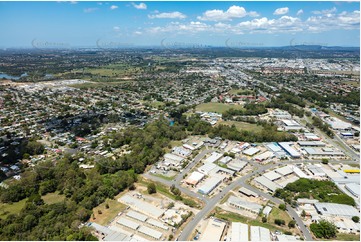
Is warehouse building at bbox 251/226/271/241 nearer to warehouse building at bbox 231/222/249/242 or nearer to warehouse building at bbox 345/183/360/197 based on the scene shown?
warehouse building at bbox 231/222/249/242

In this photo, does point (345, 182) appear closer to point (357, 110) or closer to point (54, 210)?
point (54, 210)

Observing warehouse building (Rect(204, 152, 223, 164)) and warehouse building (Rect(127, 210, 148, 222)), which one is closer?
warehouse building (Rect(127, 210, 148, 222))

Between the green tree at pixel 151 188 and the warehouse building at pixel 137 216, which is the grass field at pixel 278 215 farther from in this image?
the green tree at pixel 151 188

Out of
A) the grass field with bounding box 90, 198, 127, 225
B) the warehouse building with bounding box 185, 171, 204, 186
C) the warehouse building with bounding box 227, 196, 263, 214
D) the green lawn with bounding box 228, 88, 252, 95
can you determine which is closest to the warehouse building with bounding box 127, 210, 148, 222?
the grass field with bounding box 90, 198, 127, 225

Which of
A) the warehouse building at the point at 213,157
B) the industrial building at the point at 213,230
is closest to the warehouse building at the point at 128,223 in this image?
the industrial building at the point at 213,230

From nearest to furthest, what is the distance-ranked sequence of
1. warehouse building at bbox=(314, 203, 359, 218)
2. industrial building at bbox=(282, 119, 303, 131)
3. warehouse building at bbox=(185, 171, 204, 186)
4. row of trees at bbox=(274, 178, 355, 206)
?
warehouse building at bbox=(314, 203, 359, 218) < row of trees at bbox=(274, 178, 355, 206) < warehouse building at bbox=(185, 171, 204, 186) < industrial building at bbox=(282, 119, 303, 131)

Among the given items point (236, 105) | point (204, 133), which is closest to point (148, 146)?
point (204, 133)
